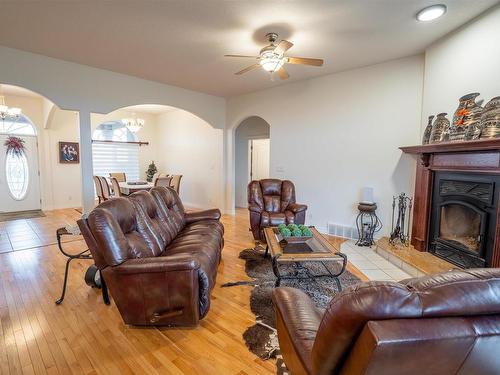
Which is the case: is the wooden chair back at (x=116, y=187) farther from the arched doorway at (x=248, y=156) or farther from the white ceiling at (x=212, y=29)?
the arched doorway at (x=248, y=156)

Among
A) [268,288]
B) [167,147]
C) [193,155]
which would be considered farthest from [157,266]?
[167,147]

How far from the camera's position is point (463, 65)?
288 cm

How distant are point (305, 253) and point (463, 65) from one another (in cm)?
284

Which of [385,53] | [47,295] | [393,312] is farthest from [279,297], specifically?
[385,53]

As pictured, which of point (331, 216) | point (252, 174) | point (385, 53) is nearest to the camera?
point (385, 53)

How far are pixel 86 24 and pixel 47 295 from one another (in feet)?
9.84

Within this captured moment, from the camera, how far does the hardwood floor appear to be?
1.66 meters

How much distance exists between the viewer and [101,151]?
24.8ft

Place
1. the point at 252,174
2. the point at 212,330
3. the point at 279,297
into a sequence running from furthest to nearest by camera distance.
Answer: the point at 252,174 < the point at 212,330 < the point at 279,297

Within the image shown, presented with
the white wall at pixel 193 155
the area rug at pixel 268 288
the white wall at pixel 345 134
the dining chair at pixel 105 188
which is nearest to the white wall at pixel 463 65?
the white wall at pixel 345 134

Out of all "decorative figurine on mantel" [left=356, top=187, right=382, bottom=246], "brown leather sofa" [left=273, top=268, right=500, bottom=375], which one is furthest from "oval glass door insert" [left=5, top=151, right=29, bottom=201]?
"brown leather sofa" [left=273, top=268, right=500, bottom=375]

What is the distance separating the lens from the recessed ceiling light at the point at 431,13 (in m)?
2.53

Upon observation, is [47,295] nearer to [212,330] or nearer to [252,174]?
[212,330]

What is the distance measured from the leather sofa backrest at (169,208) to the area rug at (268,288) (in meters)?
0.97
